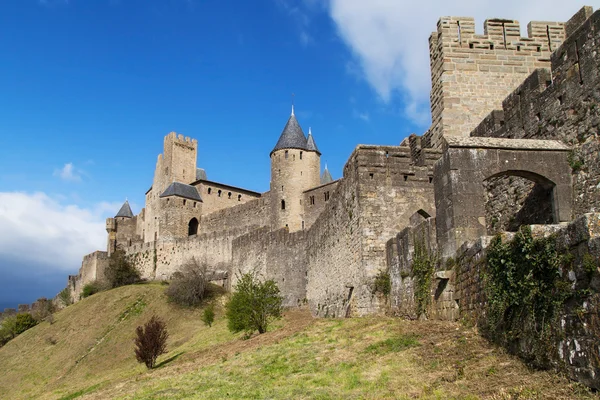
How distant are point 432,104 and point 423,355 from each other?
11.2m

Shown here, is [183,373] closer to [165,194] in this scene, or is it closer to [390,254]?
[390,254]

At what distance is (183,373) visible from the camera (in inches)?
541

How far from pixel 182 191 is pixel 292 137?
1782cm

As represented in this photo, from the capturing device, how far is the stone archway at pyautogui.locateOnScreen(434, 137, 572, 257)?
10586 mm

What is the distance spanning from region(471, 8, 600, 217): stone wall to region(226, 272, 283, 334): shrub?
12.9 metres

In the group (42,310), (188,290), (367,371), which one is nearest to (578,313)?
(367,371)

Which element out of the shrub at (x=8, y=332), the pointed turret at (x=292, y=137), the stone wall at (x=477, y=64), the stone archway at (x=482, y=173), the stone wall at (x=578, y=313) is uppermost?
the pointed turret at (x=292, y=137)

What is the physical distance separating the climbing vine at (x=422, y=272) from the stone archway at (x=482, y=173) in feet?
2.69

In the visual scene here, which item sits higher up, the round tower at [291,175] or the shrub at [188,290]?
the round tower at [291,175]

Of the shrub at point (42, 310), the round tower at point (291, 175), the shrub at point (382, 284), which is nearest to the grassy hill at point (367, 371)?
the shrub at point (382, 284)

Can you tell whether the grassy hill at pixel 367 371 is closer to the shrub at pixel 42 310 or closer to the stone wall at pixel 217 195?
the shrub at pixel 42 310

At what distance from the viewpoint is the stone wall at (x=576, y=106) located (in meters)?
9.90

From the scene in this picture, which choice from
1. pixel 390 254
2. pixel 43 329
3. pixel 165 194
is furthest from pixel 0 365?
pixel 390 254

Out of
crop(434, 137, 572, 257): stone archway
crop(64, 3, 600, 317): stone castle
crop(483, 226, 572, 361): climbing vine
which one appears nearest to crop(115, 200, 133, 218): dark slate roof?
crop(64, 3, 600, 317): stone castle
